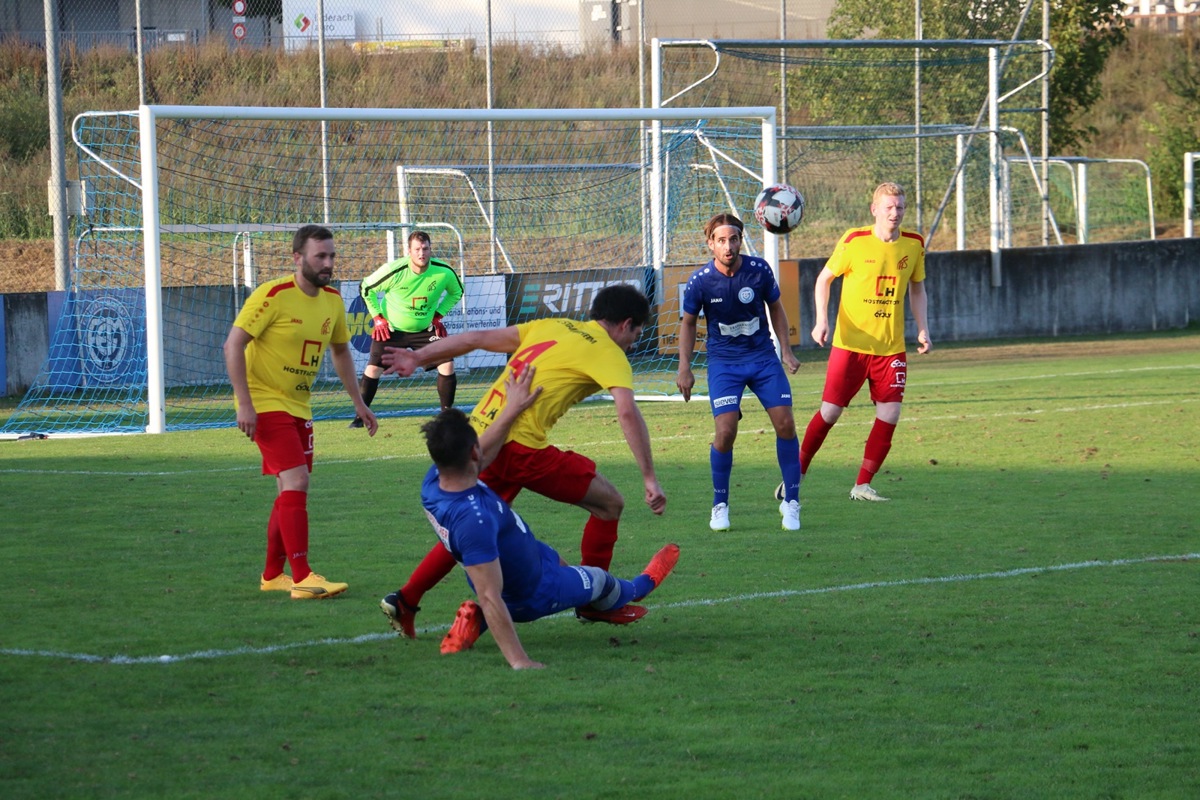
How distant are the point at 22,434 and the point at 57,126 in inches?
195

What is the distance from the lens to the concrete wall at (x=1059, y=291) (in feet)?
77.2

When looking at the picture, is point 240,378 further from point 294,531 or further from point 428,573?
point 428,573

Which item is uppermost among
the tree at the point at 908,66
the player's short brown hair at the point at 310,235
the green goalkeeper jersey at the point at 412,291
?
the tree at the point at 908,66

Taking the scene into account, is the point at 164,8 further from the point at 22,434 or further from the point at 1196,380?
the point at 1196,380

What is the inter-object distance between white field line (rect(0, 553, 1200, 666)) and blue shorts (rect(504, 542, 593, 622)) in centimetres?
59

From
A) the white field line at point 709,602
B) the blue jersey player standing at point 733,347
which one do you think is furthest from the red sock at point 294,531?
the blue jersey player standing at point 733,347

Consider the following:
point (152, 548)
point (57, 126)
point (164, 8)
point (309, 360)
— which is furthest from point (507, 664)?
point (164, 8)

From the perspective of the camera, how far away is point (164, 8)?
21.6 metres

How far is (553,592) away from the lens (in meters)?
5.88

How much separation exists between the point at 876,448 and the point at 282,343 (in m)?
4.39

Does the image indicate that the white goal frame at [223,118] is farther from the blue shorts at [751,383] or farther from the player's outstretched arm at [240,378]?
the player's outstretched arm at [240,378]

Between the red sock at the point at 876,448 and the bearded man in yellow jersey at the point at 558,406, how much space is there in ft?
12.8

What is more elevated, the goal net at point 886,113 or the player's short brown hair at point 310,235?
the goal net at point 886,113

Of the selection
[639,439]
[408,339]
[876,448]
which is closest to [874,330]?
[876,448]
